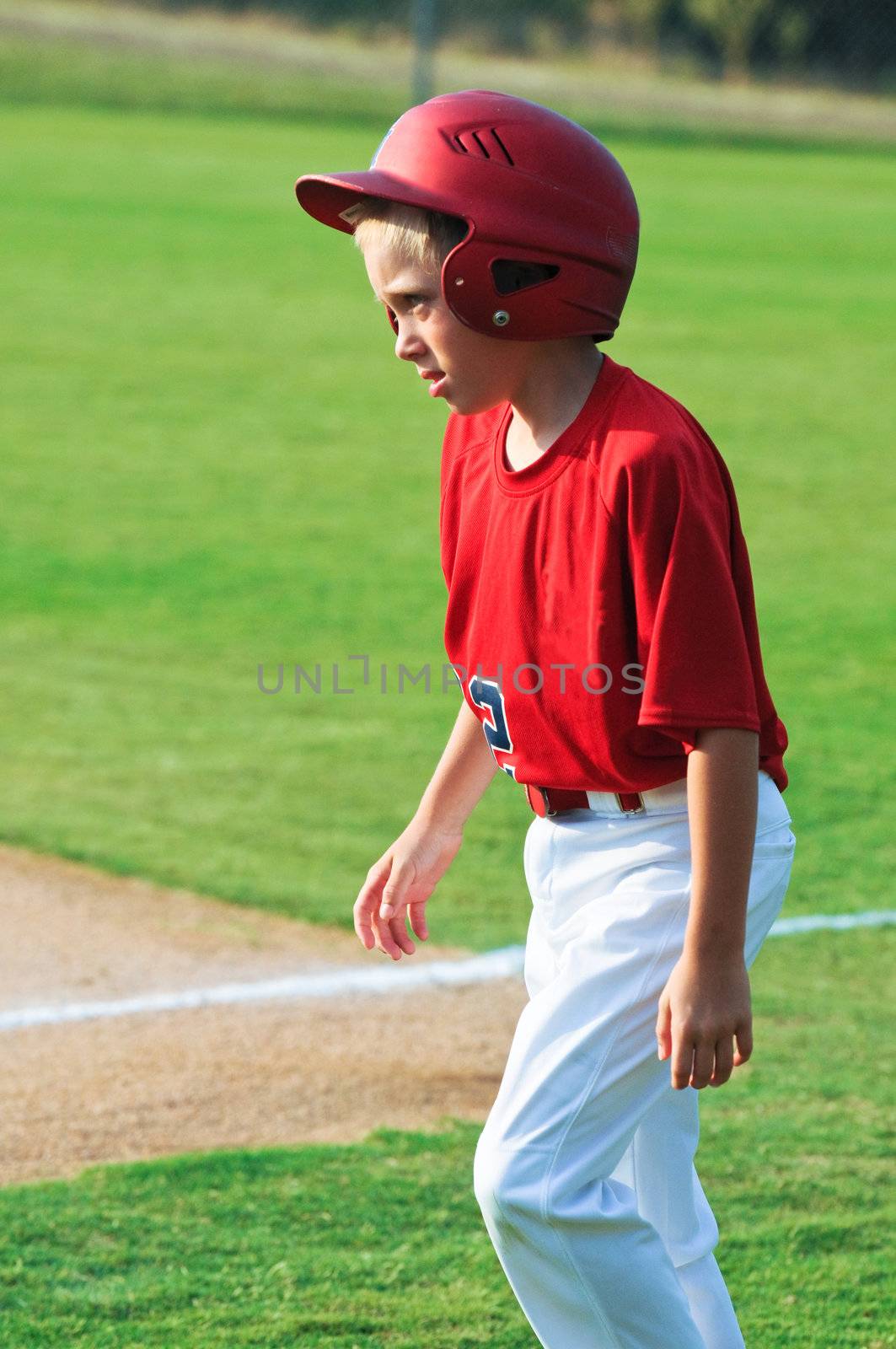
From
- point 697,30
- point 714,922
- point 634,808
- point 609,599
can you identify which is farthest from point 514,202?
point 697,30

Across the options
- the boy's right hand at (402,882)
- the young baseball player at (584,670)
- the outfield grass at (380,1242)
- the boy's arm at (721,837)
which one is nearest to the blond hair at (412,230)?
the young baseball player at (584,670)

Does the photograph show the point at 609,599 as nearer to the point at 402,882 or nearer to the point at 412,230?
the point at 412,230

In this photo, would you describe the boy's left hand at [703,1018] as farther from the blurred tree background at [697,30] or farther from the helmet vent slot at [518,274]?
the blurred tree background at [697,30]

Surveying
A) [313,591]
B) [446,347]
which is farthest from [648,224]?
[446,347]

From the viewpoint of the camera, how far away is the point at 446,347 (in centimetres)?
234

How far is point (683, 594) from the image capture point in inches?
84.9

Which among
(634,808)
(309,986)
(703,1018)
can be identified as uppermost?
(634,808)

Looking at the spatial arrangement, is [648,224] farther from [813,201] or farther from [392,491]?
[392,491]

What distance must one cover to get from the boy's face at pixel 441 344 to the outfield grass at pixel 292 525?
8.60ft

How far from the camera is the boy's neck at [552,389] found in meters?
2.37

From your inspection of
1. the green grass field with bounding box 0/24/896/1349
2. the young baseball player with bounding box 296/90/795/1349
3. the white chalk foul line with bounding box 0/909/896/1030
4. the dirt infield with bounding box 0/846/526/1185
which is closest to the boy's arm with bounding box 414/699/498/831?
the young baseball player with bounding box 296/90/795/1349

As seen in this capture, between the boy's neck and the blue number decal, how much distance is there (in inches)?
12.2

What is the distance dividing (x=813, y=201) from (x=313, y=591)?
16.4 metres

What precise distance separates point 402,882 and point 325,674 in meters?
4.38
